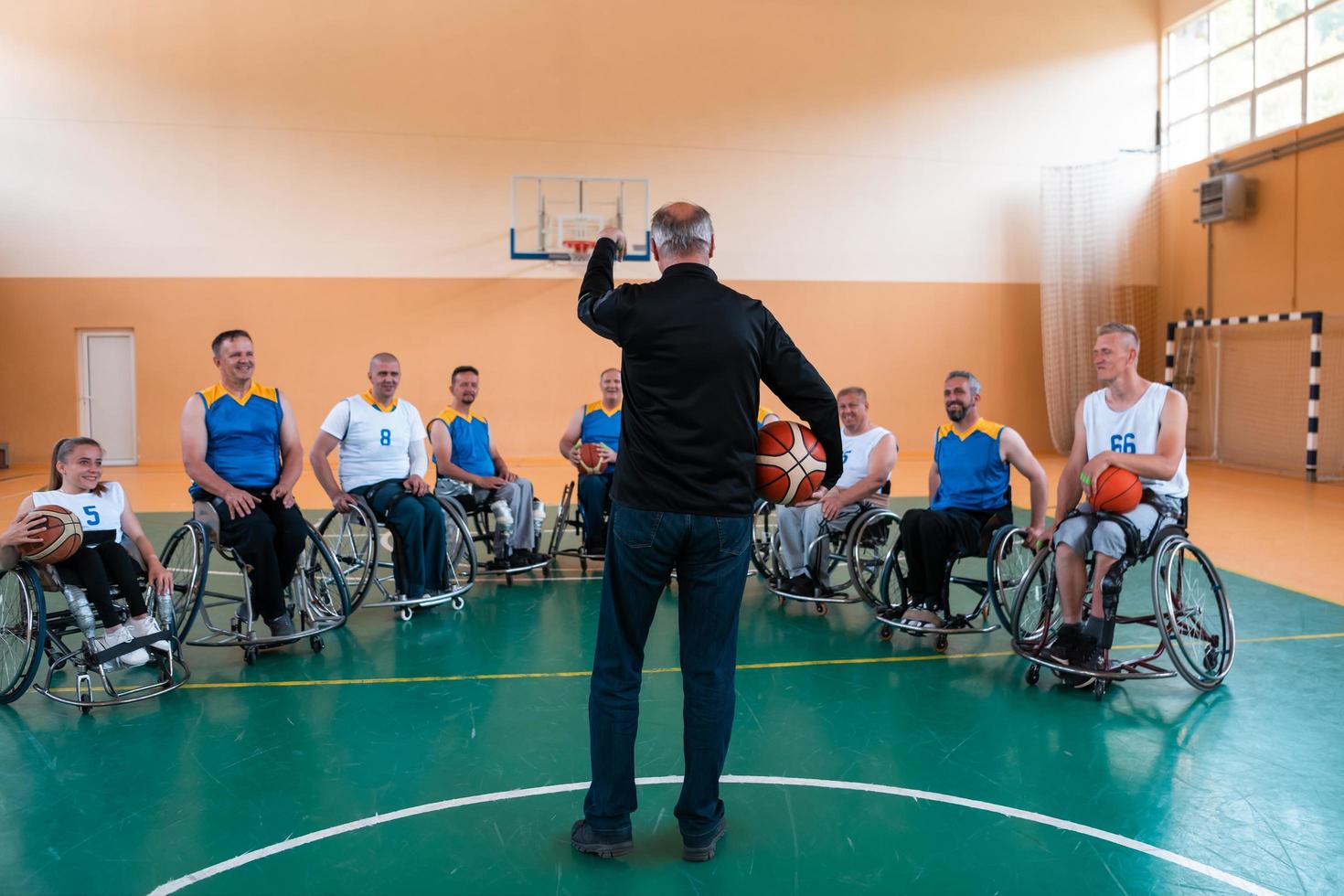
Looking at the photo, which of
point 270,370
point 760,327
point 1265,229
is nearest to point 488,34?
point 270,370

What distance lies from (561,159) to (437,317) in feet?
7.11

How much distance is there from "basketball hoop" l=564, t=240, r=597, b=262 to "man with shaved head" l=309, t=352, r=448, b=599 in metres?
6.03

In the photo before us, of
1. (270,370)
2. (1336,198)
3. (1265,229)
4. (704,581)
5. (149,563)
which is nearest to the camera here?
(704,581)

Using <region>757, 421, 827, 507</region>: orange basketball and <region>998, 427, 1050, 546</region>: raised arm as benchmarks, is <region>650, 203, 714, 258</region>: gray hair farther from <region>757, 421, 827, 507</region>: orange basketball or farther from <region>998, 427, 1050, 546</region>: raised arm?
<region>998, 427, 1050, 546</region>: raised arm

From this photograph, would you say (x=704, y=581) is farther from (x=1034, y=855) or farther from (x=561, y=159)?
(x=561, y=159)

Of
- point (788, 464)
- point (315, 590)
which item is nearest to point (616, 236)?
point (788, 464)

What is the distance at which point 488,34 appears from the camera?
10766 mm

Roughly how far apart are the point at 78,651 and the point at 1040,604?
337 centimetres

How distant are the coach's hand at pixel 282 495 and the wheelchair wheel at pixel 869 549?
217 centimetres

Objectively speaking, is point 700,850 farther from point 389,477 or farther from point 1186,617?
point 389,477

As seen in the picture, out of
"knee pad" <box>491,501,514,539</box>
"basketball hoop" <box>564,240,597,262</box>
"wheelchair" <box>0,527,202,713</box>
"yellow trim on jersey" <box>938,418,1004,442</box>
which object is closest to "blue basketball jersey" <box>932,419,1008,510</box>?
"yellow trim on jersey" <box>938,418,1004,442</box>

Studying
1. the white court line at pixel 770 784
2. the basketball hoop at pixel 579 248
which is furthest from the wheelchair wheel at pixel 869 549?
the basketball hoop at pixel 579 248

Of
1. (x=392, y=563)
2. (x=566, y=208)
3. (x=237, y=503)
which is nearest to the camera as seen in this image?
(x=237, y=503)

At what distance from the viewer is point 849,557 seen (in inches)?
159
